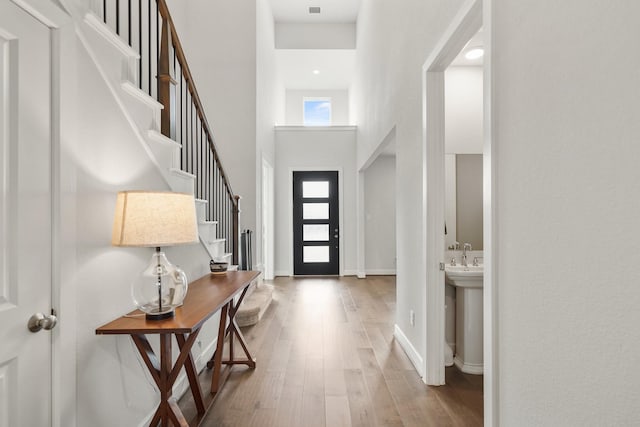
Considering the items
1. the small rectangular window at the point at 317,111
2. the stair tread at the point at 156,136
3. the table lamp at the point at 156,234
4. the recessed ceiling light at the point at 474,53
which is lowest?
the table lamp at the point at 156,234

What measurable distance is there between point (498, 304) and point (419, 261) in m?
1.34

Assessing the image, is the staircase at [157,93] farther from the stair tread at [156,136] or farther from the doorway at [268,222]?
the doorway at [268,222]

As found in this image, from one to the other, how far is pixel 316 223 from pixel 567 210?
6562 mm

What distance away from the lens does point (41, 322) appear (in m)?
1.32

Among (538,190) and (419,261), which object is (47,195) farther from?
(419,261)

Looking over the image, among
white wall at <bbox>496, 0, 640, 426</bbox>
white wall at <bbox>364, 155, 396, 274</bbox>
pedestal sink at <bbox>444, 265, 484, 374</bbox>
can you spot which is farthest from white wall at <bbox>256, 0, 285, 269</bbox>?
white wall at <bbox>496, 0, 640, 426</bbox>

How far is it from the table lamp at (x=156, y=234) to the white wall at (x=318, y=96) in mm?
7987

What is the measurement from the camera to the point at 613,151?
991mm

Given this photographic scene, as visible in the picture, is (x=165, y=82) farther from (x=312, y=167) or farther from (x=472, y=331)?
(x=312, y=167)

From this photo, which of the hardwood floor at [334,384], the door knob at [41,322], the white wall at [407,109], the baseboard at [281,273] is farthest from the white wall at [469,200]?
the baseboard at [281,273]

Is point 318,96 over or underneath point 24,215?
over

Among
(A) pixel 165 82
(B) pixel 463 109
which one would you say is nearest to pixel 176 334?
(A) pixel 165 82

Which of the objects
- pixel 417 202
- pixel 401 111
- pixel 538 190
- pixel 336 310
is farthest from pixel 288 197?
pixel 538 190

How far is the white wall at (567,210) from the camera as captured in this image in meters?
0.96
